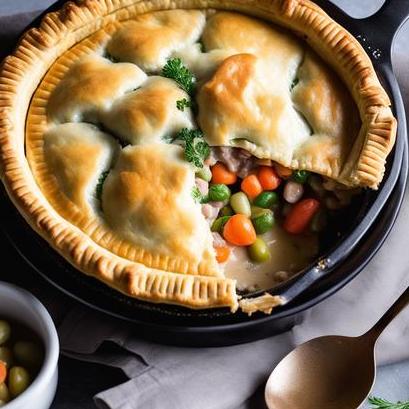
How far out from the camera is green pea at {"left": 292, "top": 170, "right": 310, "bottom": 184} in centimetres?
318

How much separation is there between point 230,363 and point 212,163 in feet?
2.22

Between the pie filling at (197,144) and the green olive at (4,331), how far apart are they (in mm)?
409

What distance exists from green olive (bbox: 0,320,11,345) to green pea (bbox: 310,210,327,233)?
1.08 m

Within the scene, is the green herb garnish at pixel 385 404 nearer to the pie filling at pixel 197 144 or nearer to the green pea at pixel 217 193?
the pie filling at pixel 197 144

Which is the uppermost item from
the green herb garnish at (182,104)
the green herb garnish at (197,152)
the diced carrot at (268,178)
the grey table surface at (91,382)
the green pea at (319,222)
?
the green herb garnish at (182,104)

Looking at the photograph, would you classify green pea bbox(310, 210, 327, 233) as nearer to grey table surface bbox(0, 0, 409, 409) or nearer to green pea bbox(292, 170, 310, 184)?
green pea bbox(292, 170, 310, 184)

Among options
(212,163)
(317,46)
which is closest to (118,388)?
(212,163)

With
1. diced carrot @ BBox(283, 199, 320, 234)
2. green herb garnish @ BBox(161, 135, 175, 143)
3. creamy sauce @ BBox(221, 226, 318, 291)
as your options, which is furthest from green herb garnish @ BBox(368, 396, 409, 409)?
green herb garnish @ BBox(161, 135, 175, 143)

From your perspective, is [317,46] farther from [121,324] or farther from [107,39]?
[121,324]

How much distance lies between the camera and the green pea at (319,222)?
320cm

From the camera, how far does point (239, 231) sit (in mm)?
3107

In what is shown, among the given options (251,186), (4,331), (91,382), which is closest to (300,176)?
(251,186)

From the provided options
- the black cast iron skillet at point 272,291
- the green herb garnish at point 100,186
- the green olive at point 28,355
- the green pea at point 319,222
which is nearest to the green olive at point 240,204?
the green pea at point 319,222

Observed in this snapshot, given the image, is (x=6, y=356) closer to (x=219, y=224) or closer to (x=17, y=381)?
(x=17, y=381)
